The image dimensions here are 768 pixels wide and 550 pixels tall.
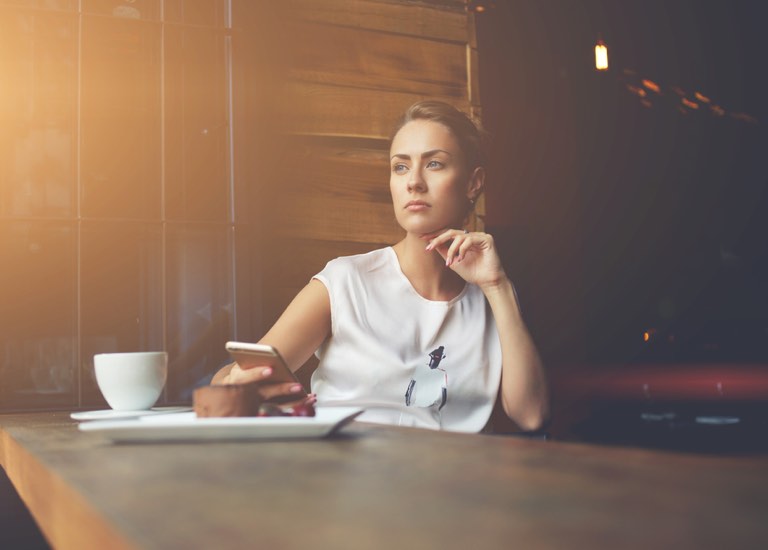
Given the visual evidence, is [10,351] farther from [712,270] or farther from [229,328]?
[712,270]

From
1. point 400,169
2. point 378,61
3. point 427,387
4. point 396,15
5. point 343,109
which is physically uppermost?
point 396,15

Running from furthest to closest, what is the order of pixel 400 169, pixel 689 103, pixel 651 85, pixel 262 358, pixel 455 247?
pixel 689 103 → pixel 651 85 → pixel 400 169 → pixel 455 247 → pixel 262 358

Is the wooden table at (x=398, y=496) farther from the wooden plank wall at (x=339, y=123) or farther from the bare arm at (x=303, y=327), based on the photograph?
the wooden plank wall at (x=339, y=123)

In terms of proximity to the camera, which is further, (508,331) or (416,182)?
(416,182)

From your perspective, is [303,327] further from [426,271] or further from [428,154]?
[428,154]

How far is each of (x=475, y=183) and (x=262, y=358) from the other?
131 cm

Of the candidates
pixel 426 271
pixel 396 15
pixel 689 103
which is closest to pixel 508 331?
pixel 426 271

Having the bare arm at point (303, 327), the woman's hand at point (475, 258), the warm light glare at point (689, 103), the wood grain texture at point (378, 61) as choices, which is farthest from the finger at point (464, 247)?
the warm light glare at point (689, 103)

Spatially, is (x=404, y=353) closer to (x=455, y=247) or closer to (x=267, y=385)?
(x=455, y=247)

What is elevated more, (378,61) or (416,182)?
(378,61)

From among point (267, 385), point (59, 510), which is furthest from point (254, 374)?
point (59, 510)

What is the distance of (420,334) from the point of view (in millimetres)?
1812

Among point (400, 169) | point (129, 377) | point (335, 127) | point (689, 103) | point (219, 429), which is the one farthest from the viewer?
point (689, 103)

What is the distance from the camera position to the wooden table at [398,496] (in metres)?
0.35
